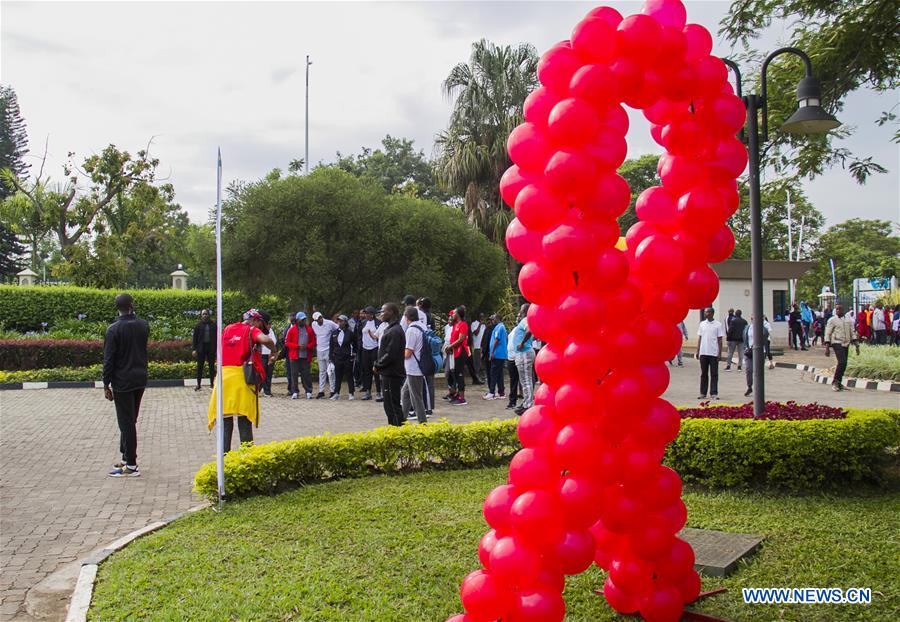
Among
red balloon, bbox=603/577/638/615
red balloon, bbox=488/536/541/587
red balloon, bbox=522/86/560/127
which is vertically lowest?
red balloon, bbox=603/577/638/615

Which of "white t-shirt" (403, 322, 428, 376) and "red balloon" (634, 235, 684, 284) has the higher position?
"red balloon" (634, 235, 684, 284)

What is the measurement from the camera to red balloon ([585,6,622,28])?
3.86 m

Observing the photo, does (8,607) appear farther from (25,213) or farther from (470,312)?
(25,213)

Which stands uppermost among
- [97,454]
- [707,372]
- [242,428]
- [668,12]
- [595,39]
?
[668,12]

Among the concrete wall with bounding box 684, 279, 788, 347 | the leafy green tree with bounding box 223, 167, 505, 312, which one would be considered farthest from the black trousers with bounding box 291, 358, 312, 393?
the concrete wall with bounding box 684, 279, 788, 347

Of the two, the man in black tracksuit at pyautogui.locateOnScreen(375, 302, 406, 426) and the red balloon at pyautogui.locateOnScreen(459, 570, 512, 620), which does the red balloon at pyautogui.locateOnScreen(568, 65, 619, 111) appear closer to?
the red balloon at pyautogui.locateOnScreen(459, 570, 512, 620)

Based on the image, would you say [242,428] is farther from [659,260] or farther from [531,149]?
[659,260]

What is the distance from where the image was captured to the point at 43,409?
14555 mm

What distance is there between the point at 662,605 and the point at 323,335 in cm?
1267

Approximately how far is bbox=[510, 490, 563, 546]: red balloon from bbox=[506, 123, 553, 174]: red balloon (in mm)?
1647

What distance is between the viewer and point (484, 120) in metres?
27.9

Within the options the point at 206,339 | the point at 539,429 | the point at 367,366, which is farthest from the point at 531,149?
the point at 206,339

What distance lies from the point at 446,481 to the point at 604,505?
13.3ft

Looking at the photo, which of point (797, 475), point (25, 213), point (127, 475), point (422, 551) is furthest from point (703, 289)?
point (25, 213)
